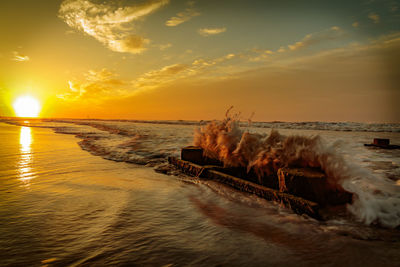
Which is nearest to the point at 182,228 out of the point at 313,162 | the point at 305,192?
the point at 305,192

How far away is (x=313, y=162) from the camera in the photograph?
9.81ft

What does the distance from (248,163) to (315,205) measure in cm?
164

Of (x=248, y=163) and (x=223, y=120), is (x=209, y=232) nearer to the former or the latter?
(x=248, y=163)

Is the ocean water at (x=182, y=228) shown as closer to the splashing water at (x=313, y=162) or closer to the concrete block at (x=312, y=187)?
the splashing water at (x=313, y=162)

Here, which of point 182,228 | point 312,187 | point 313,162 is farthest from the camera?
point 313,162

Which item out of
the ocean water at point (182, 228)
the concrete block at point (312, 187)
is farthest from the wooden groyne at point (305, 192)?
the ocean water at point (182, 228)

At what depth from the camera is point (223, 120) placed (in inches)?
198

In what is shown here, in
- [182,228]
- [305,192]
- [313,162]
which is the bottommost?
[182,228]

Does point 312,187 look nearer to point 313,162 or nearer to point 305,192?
point 305,192

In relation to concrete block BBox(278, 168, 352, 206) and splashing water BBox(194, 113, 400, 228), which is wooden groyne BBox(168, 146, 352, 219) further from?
splashing water BBox(194, 113, 400, 228)

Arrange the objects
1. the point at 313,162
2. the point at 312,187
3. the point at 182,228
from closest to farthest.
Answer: the point at 182,228 < the point at 312,187 < the point at 313,162

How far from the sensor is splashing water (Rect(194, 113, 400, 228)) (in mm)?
2486

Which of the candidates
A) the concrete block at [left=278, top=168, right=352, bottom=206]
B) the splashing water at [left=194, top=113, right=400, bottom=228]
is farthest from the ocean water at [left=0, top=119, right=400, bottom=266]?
the concrete block at [left=278, top=168, right=352, bottom=206]

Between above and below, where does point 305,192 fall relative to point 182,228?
above
